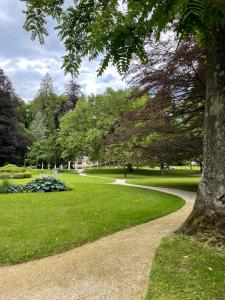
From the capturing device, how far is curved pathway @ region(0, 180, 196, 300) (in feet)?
11.6

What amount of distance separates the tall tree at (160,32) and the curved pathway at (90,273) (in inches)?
46.5

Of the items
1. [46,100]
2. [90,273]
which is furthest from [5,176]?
[46,100]

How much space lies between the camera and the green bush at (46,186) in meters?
12.5

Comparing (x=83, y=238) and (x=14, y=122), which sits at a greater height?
(x=14, y=122)

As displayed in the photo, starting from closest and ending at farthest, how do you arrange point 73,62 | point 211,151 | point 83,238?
point 73,62 < point 211,151 < point 83,238

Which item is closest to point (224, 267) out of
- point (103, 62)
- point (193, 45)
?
point (103, 62)

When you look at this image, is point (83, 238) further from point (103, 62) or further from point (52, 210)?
point (103, 62)

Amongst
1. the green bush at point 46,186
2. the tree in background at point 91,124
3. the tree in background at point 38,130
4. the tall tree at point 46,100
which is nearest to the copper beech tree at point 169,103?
the green bush at point 46,186

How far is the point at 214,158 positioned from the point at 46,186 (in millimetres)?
8922

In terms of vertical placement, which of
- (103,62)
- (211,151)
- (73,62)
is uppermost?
(73,62)

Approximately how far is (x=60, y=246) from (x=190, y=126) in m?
8.40

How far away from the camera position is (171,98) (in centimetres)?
1107

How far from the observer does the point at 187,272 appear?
395 cm

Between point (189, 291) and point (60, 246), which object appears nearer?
point (189, 291)
